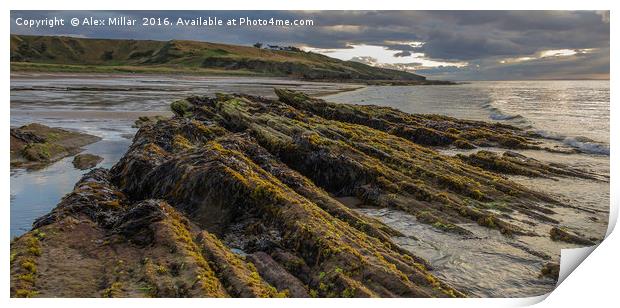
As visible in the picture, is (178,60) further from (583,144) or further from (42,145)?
(583,144)

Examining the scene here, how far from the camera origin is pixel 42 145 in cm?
1733

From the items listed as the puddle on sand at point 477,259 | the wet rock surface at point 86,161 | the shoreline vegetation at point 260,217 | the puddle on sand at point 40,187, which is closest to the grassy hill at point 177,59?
the wet rock surface at point 86,161

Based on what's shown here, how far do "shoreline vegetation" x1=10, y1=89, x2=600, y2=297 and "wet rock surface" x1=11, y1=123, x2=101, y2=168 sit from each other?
4129 mm

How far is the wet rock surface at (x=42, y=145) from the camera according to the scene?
16.3 m

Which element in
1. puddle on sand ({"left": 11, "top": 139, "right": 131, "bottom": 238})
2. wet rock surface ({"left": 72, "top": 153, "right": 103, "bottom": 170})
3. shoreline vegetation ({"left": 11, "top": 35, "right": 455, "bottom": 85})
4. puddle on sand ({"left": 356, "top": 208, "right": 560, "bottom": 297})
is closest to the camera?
puddle on sand ({"left": 356, "top": 208, "right": 560, "bottom": 297})

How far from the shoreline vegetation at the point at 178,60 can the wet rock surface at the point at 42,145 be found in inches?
2295

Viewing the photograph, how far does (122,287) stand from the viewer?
7.04 meters

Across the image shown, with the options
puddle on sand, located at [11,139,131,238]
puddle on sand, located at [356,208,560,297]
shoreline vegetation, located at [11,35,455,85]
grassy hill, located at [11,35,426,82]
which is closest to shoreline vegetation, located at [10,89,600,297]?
puddle on sand, located at [356,208,560,297]

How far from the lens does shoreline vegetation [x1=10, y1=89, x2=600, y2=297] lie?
7.39 meters

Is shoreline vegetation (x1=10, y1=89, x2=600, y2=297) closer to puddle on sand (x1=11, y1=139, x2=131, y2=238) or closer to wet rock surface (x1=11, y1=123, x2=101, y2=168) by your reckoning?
puddle on sand (x1=11, y1=139, x2=131, y2=238)

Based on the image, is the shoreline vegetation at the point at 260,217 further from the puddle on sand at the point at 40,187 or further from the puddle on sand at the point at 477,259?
the puddle on sand at the point at 40,187
